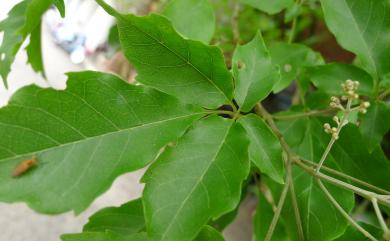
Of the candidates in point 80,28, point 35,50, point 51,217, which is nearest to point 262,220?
point 35,50

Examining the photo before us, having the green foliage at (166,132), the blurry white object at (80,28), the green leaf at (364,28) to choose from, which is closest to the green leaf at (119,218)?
the green foliage at (166,132)

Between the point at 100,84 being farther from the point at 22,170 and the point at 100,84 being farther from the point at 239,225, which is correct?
the point at 239,225

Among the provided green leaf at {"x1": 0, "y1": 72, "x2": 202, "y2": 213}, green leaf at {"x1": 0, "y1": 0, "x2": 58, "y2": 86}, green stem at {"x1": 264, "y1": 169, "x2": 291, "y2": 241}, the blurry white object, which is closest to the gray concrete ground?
the blurry white object

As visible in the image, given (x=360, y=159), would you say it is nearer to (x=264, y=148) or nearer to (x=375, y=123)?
(x=375, y=123)

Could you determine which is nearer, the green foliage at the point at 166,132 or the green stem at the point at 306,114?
the green foliage at the point at 166,132

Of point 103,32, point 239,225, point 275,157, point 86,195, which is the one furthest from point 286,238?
point 103,32

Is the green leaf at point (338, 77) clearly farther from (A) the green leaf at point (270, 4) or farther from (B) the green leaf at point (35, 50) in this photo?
(B) the green leaf at point (35, 50)

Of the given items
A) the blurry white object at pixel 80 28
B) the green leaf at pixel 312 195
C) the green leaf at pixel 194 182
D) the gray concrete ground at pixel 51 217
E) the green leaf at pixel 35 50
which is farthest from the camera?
the blurry white object at pixel 80 28
